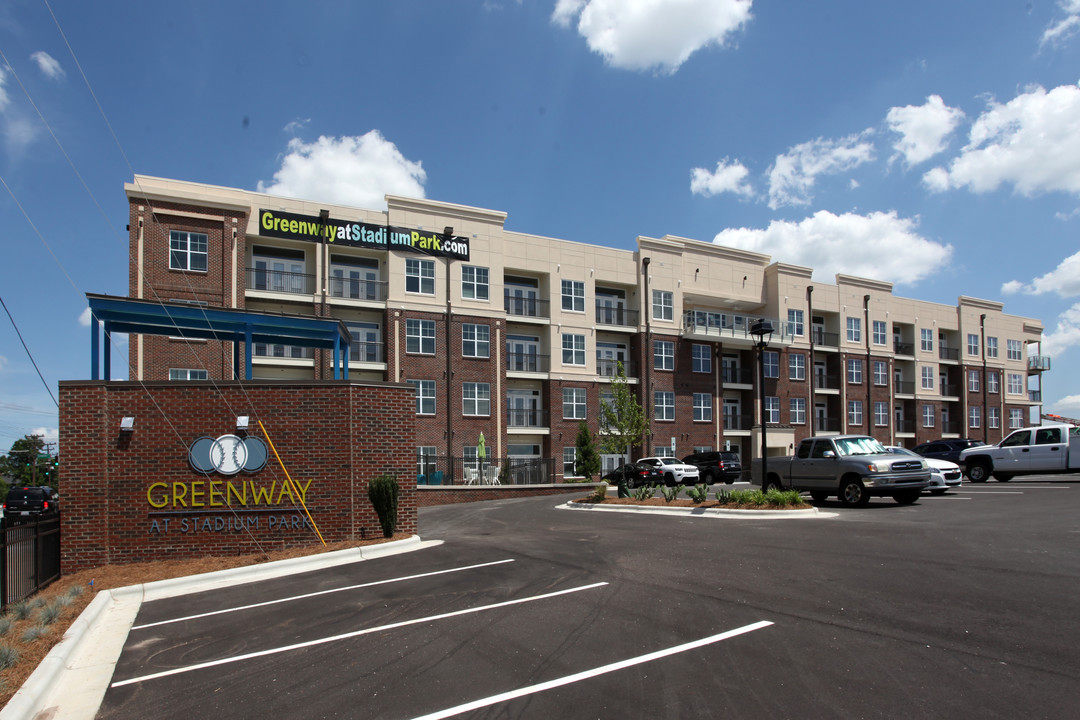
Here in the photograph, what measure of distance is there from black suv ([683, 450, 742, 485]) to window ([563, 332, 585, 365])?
9713 millimetres

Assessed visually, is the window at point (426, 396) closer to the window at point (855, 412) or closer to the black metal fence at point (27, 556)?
the black metal fence at point (27, 556)

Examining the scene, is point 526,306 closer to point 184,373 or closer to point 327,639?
point 184,373

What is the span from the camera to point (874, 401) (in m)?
54.0

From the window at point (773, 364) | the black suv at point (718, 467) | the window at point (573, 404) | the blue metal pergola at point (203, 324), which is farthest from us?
the window at point (773, 364)

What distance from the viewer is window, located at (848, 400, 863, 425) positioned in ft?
173

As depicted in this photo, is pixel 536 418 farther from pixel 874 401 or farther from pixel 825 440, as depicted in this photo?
pixel 874 401

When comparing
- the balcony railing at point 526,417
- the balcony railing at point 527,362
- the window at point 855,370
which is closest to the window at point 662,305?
the balcony railing at point 527,362

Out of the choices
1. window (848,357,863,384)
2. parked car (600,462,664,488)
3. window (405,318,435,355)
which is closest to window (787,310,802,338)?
window (848,357,863,384)

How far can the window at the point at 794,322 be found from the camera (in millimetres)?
49969

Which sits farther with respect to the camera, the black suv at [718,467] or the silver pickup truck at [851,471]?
the black suv at [718,467]

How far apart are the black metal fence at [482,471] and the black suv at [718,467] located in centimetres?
764

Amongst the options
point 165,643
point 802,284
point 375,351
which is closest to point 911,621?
point 165,643

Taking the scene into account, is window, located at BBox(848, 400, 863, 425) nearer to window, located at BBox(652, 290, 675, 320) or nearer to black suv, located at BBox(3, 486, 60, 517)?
window, located at BBox(652, 290, 675, 320)

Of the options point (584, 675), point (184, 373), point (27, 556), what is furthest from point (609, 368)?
point (584, 675)
